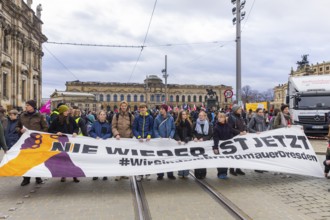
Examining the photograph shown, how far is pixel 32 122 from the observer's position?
780cm

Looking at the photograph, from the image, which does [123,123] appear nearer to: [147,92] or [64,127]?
[64,127]

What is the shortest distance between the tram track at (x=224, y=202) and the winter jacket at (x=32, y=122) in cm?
405

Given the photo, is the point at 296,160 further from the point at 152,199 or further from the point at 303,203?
the point at 152,199

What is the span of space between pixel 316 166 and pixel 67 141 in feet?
20.2

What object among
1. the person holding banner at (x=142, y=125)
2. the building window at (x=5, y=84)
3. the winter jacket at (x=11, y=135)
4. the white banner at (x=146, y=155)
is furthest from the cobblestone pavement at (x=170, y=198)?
the building window at (x=5, y=84)

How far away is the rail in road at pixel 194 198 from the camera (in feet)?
17.8

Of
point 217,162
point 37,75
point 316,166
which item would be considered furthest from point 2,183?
point 37,75

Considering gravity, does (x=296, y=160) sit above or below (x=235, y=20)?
below

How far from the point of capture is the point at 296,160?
8117 millimetres

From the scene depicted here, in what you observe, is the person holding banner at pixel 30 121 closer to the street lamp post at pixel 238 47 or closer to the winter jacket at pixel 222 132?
the winter jacket at pixel 222 132

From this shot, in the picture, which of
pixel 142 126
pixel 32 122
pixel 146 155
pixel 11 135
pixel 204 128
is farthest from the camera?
pixel 204 128

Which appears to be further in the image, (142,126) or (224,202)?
(142,126)

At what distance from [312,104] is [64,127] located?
1590 cm

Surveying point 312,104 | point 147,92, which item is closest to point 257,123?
point 312,104
